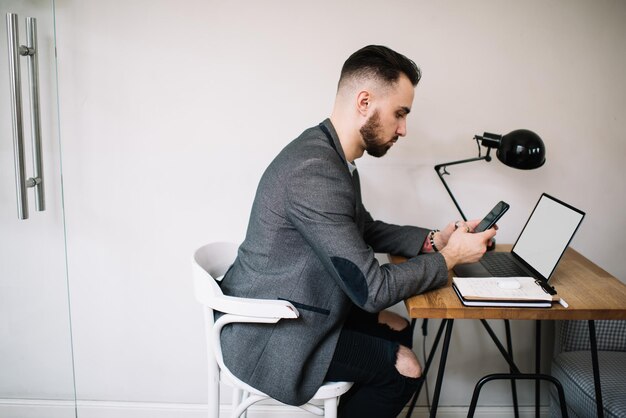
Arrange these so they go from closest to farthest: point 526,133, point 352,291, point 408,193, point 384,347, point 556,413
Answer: point 352,291 → point 384,347 → point 526,133 → point 556,413 → point 408,193

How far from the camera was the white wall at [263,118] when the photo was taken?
1948 mm

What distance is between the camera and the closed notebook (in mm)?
1343

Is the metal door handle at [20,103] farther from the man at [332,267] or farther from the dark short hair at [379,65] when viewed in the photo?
the dark short hair at [379,65]

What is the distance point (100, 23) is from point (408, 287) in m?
1.50

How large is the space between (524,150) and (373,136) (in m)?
0.49

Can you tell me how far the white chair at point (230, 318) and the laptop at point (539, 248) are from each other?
570 mm

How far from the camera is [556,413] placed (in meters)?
1.93

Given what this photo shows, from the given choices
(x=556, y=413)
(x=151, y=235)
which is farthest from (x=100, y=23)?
(x=556, y=413)

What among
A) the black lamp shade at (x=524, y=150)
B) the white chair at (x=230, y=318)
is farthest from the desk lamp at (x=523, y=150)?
the white chair at (x=230, y=318)

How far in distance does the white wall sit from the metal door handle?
0.37m

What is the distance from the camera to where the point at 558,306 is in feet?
4.45

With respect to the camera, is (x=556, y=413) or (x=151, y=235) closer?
(x=556, y=413)

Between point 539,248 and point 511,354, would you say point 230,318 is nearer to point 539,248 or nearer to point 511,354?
point 539,248

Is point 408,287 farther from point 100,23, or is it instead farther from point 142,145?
point 100,23
